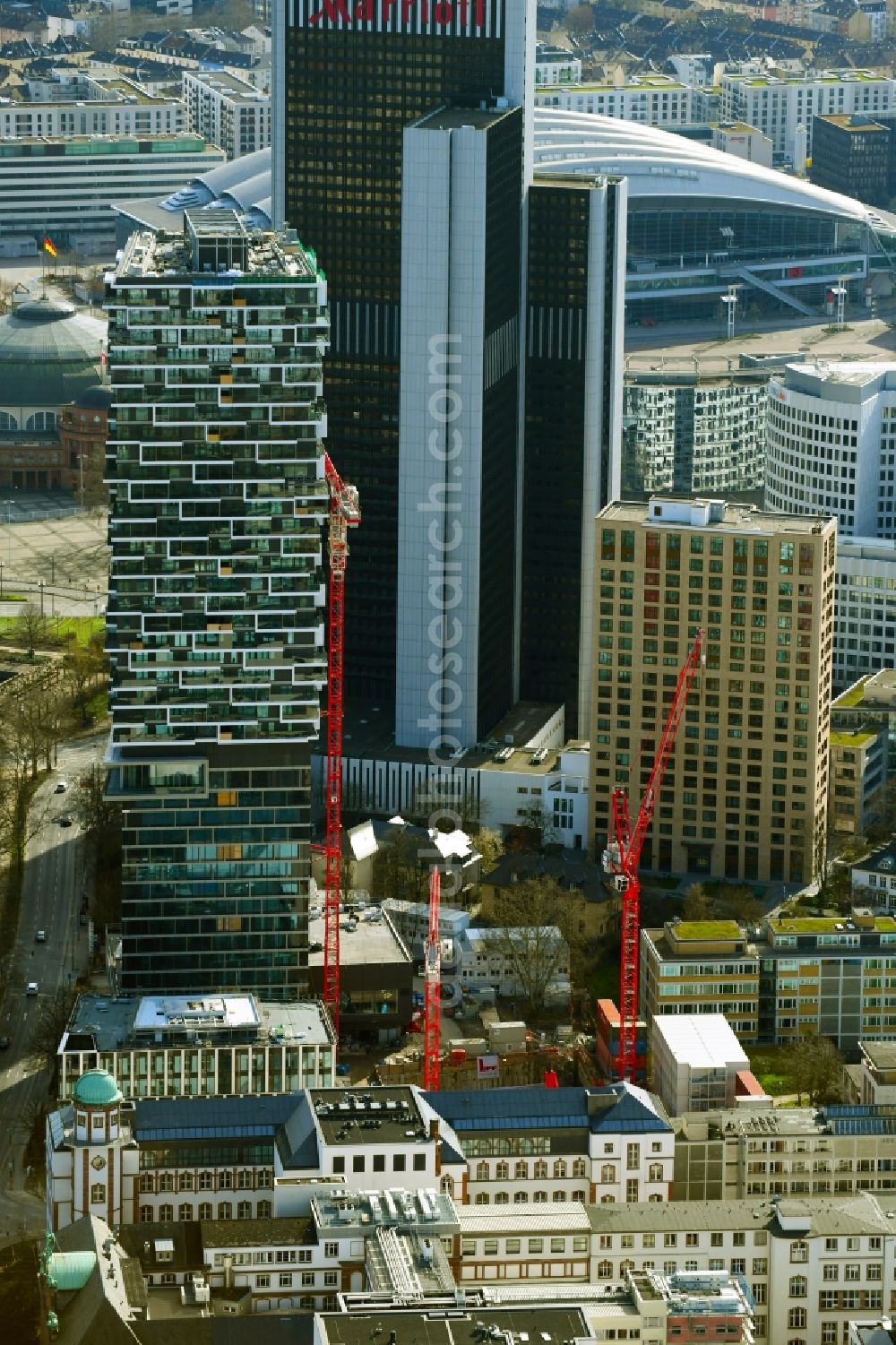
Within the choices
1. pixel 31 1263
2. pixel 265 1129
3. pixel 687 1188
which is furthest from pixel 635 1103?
pixel 31 1263

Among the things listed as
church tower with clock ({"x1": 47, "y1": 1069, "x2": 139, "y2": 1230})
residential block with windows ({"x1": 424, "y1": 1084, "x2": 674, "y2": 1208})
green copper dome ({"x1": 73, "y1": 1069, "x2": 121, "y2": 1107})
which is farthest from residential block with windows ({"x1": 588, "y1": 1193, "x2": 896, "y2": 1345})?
green copper dome ({"x1": 73, "y1": 1069, "x2": 121, "y2": 1107})

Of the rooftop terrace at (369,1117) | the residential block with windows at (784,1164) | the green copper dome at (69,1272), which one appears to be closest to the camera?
the green copper dome at (69,1272)

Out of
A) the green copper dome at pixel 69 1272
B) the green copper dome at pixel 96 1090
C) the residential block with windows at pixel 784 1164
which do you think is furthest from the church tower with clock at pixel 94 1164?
the residential block with windows at pixel 784 1164

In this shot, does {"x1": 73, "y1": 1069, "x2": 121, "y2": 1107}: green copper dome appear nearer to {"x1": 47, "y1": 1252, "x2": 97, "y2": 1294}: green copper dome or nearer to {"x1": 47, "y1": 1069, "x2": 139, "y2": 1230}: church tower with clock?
{"x1": 47, "y1": 1069, "x2": 139, "y2": 1230}: church tower with clock

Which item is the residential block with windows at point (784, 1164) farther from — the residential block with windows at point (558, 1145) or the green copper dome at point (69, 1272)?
the green copper dome at point (69, 1272)

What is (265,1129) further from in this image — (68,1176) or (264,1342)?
(264,1342)

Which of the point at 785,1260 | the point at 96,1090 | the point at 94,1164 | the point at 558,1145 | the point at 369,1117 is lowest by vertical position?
the point at 785,1260

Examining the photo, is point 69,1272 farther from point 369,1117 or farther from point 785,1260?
point 785,1260

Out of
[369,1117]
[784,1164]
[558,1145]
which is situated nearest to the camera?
[369,1117]

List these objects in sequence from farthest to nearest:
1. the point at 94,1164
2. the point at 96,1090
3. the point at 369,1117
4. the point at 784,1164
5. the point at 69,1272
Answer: the point at 784,1164
the point at 96,1090
the point at 94,1164
the point at 369,1117
the point at 69,1272

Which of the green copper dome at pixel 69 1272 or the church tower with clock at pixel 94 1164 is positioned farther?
the church tower with clock at pixel 94 1164

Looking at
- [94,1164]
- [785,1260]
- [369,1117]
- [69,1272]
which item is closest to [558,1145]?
[369,1117]
